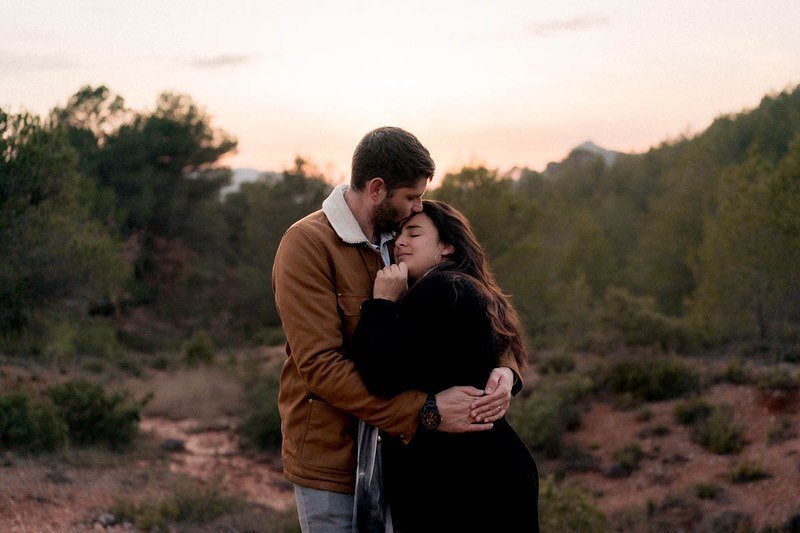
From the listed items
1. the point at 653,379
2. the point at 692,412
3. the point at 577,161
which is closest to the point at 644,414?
the point at 692,412

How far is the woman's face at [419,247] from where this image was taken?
2918 mm

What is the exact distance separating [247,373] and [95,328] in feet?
25.3

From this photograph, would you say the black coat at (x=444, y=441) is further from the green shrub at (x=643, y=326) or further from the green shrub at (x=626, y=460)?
the green shrub at (x=643, y=326)

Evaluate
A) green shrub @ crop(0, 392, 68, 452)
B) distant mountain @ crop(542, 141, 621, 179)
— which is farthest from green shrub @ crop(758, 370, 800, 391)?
distant mountain @ crop(542, 141, 621, 179)

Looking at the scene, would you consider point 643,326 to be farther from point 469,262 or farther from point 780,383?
point 469,262

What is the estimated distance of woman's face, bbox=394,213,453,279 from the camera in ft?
9.57

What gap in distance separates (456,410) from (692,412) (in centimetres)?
1237

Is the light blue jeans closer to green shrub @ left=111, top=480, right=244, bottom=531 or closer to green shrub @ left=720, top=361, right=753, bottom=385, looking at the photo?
green shrub @ left=111, top=480, right=244, bottom=531

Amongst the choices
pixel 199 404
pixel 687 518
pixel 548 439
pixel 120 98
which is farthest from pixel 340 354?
pixel 120 98

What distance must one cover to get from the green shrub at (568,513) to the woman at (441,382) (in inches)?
187

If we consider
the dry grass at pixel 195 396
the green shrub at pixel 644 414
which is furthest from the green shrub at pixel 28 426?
the green shrub at pixel 644 414

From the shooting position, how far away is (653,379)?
15305 millimetres

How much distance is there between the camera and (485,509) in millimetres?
2729

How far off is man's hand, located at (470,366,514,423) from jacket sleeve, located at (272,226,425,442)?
20 centimetres
